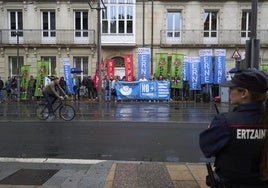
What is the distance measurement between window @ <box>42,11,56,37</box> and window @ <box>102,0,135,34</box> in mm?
4051

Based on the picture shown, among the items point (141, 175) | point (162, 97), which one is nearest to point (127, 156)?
point (141, 175)

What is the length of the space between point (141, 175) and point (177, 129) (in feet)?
20.7

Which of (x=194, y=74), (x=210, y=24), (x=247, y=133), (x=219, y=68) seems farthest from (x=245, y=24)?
(x=247, y=133)

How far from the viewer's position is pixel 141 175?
5.86m

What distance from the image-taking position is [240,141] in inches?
95.3

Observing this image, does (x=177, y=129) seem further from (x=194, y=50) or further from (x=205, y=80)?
(x=194, y=50)

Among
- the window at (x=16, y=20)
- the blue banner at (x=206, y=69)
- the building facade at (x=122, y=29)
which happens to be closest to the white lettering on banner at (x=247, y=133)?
the blue banner at (x=206, y=69)

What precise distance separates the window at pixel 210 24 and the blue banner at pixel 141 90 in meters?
7.92

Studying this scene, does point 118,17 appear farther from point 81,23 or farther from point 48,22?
point 48,22

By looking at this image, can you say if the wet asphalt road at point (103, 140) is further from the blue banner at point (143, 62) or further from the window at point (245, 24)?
the window at point (245, 24)

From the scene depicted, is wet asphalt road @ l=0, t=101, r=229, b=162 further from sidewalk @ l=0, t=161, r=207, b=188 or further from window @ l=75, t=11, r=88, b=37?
window @ l=75, t=11, r=88, b=37

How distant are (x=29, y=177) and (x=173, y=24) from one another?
2632 centimetres

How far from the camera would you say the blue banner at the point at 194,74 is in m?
26.1

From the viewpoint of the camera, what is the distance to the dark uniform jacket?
242cm
